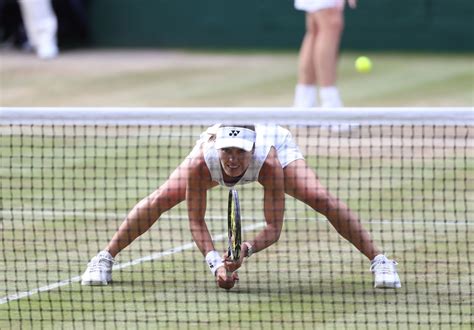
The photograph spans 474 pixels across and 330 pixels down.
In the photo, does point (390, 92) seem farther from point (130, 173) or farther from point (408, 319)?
point (408, 319)

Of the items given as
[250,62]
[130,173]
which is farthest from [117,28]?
[130,173]

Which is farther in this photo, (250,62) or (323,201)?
(250,62)

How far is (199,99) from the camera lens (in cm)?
1396

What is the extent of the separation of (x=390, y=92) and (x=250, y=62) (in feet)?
10.8

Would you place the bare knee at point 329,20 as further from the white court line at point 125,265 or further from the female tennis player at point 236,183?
the female tennis player at point 236,183

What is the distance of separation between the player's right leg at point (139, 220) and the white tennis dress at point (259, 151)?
214 mm

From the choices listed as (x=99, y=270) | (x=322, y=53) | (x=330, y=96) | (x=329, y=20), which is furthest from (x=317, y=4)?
(x=99, y=270)

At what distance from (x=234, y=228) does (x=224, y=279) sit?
11.9 inches

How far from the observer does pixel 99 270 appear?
672 cm

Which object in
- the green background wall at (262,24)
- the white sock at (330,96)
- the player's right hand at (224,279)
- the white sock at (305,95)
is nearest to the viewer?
the player's right hand at (224,279)

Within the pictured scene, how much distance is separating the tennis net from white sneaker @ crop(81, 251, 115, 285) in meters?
0.05

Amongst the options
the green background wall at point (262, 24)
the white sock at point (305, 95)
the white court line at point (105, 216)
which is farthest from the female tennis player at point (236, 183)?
the green background wall at point (262, 24)

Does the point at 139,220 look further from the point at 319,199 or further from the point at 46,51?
the point at 46,51

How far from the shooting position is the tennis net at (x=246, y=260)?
6.14 m
